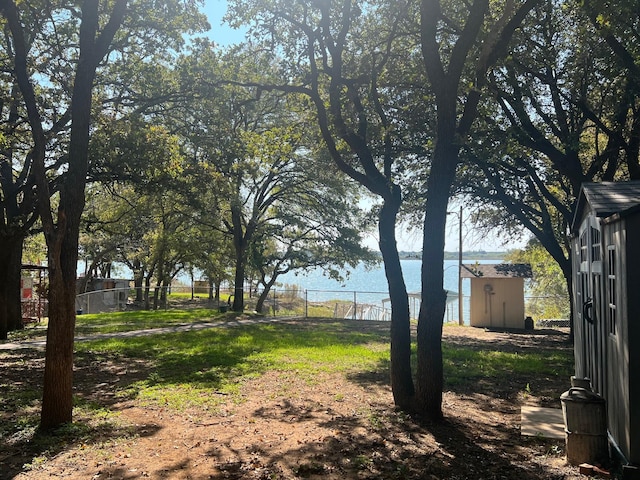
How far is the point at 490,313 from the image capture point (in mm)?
22750

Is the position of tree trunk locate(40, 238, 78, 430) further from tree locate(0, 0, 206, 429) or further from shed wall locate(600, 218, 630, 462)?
shed wall locate(600, 218, 630, 462)

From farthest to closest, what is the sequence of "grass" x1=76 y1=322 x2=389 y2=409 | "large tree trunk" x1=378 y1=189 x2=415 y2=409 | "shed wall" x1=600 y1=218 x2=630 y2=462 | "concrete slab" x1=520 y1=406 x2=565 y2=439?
"grass" x1=76 y1=322 x2=389 y2=409 → "large tree trunk" x1=378 y1=189 x2=415 y2=409 → "concrete slab" x1=520 y1=406 x2=565 y2=439 → "shed wall" x1=600 y1=218 x2=630 y2=462

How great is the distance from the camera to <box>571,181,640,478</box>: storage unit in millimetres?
4316

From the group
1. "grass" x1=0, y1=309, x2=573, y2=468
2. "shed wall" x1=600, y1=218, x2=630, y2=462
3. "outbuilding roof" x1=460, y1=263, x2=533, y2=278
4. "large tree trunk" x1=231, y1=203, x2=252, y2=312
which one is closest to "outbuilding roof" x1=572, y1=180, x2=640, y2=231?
"shed wall" x1=600, y1=218, x2=630, y2=462

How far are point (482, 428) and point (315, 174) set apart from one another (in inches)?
696

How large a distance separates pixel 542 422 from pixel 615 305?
2515mm

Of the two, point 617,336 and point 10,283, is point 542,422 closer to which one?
point 617,336

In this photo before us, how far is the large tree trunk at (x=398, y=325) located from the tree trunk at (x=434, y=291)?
370mm

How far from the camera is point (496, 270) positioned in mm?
23094

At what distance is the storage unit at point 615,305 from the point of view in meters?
4.32

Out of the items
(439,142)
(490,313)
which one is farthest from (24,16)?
(490,313)

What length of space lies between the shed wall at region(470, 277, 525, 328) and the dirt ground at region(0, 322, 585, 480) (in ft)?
48.0

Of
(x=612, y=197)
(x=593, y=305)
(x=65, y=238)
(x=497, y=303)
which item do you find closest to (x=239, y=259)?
(x=497, y=303)

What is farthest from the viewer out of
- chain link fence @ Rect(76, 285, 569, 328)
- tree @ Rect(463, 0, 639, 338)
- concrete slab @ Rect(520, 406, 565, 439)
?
chain link fence @ Rect(76, 285, 569, 328)
